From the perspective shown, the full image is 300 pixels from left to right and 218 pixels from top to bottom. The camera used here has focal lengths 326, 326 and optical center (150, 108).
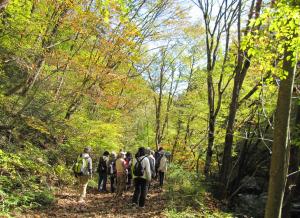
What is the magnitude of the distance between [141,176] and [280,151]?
586 centimetres

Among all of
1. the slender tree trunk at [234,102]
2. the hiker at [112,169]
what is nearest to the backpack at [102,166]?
the hiker at [112,169]

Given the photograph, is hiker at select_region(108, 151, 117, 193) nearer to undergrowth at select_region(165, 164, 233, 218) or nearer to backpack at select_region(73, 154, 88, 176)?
undergrowth at select_region(165, 164, 233, 218)

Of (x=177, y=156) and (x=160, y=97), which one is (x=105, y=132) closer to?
(x=177, y=156)

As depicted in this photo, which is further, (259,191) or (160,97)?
(160,97)

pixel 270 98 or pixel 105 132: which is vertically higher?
pixel 270 98

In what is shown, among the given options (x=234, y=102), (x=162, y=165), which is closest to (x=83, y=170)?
(x=162, y=165)

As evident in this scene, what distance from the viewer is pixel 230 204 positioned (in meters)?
13.4

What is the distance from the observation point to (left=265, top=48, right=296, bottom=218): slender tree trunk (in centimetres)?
473

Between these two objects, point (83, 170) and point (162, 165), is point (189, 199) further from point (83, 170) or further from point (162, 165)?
point (83, 170)

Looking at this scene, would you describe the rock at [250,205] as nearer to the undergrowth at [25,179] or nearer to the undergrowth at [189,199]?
the undergrowth at [189,199]

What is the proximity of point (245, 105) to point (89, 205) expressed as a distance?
9.61 metres

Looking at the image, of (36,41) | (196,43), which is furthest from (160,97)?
(36,41)

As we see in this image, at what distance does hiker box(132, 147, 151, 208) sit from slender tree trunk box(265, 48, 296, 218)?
18.0 feet

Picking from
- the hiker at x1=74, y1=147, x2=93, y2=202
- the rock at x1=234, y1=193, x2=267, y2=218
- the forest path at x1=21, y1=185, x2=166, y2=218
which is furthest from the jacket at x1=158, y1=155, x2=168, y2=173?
the hiker at x1=74, y1=147, x2=93, y2=202
